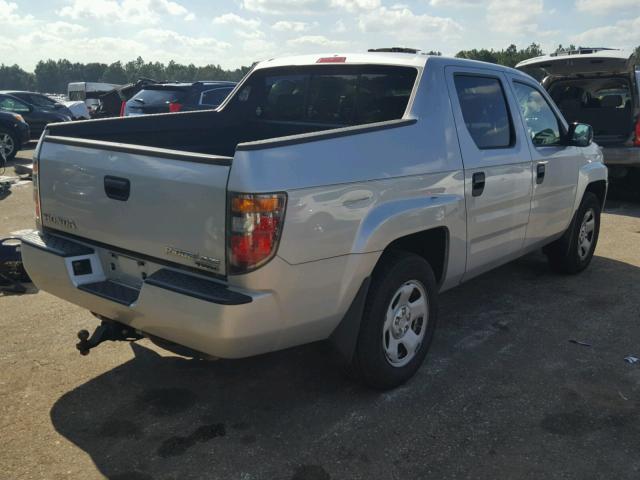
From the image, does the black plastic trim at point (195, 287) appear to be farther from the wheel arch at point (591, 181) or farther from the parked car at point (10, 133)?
the parked car at point (10, 133)

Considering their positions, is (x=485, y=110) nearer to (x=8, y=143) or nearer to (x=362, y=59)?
(x=362, y=59)

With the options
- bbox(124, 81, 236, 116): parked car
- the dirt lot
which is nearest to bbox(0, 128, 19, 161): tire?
bbox(124, 81, 236, 116): parked car

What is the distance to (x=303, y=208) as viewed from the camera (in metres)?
2.78

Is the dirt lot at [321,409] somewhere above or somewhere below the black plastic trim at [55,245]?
below

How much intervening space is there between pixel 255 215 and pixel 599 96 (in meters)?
9.11

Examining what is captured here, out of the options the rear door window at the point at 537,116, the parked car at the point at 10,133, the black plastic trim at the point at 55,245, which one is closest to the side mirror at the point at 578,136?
the rear door window at the point at 537,116

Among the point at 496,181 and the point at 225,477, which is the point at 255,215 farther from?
the point at 496,181

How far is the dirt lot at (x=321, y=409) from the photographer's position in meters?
2.89

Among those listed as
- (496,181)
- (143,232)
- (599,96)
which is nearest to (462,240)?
(496,181)

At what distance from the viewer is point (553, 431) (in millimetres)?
3203

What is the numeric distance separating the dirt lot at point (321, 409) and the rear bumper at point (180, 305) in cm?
53

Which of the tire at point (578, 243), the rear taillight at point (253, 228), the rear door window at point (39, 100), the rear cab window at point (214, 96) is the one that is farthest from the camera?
the rear door window at point (39, 100)

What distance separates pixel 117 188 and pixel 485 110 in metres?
2.48

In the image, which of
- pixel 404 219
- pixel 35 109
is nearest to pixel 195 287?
pixel 404 219
